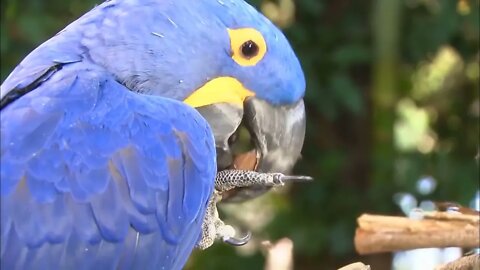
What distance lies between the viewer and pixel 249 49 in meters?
0.99

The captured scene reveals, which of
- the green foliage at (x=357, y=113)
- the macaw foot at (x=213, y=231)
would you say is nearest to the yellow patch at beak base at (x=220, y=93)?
the macaw foot at (x=213, y=231)

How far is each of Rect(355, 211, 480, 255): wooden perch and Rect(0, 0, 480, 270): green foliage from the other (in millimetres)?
577

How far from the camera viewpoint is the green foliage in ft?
5.19

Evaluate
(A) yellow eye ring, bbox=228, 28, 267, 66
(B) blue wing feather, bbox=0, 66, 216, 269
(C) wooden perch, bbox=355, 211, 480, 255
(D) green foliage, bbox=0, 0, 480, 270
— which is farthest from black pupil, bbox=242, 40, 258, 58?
(D) green foliage, bbox=0, 0, 480, 270

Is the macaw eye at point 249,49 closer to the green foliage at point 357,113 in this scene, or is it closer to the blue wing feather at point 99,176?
the blue wing feather at point 99,176

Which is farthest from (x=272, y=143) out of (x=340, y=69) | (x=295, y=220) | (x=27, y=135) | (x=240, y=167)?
(x=295, y=220)

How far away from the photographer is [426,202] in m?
1.68

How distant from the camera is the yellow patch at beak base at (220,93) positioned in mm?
981

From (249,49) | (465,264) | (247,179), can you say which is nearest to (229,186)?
(247,179)

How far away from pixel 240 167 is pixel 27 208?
306mm

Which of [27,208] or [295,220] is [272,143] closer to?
[27,208]

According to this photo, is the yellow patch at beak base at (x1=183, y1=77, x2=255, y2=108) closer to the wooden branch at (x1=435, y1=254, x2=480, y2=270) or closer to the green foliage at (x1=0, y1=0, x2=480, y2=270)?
the wooden branch at (x1=435, y1=254, x2=480, y2=270)

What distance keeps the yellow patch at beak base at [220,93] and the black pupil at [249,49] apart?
1.2 inches

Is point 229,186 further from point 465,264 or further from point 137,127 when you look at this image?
point 465,264
